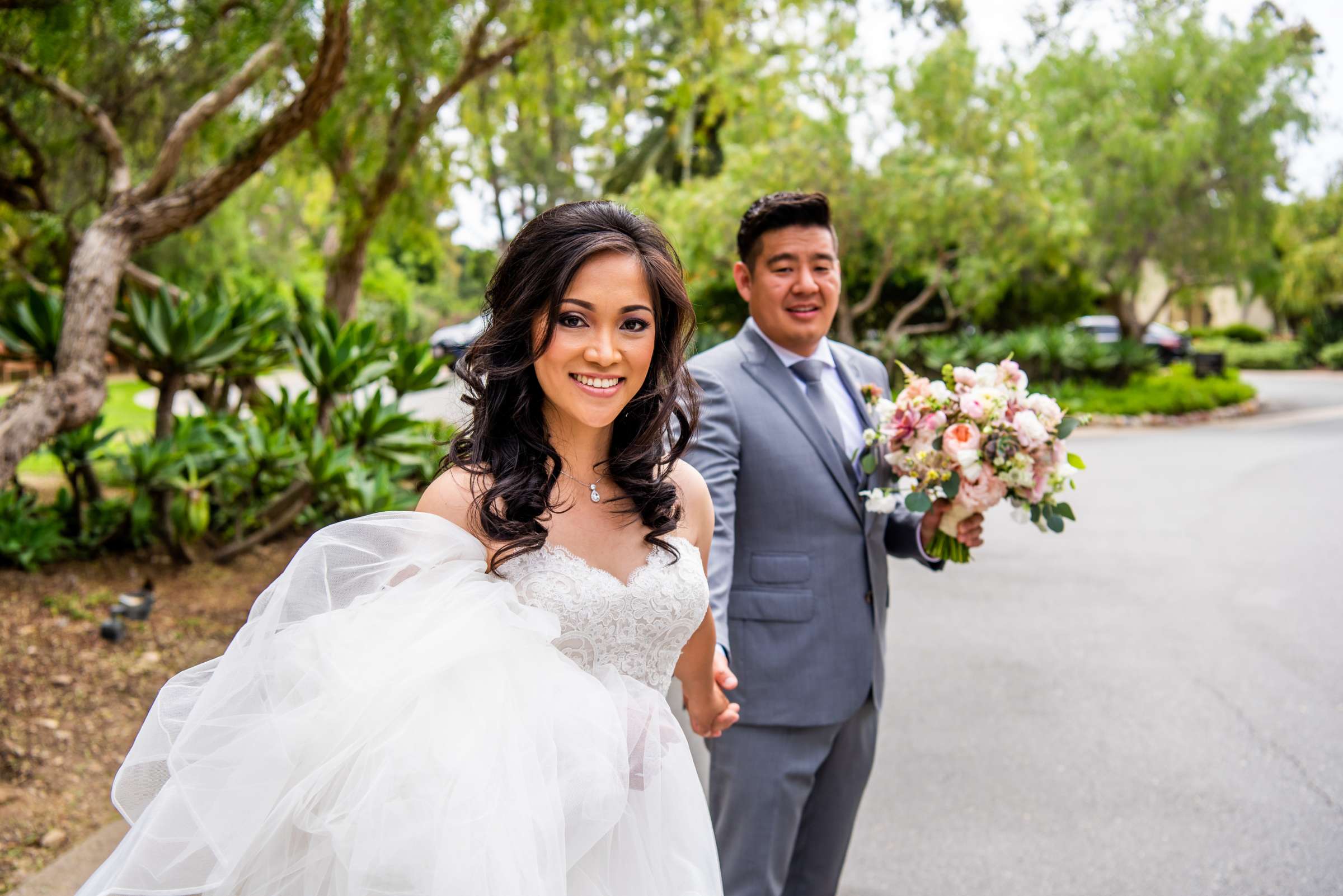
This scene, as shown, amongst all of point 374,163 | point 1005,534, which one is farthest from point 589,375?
point 1005,534

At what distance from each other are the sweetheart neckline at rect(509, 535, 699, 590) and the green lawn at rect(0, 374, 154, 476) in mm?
5673

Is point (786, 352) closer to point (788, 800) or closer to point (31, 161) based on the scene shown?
point (788, 800)

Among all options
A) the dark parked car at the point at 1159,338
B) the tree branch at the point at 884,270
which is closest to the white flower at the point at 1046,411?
the tree branch at the point at 884,270

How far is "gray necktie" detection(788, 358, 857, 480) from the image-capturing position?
9.79 ft

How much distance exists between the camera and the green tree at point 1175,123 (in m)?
20.7

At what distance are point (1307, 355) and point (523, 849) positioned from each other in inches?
1575

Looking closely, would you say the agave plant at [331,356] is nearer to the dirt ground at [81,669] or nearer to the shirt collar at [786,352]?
the dirt ground at [81,669]

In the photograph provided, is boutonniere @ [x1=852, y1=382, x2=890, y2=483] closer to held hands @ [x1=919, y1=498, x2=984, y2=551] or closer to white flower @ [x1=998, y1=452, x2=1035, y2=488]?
held hands @ [x1=919, y1=498, x2=984, y2=551]

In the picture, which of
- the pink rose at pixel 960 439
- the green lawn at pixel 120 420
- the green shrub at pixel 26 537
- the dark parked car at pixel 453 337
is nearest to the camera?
the pink rose at pixel 960 439

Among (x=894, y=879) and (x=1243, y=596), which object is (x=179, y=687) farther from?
(x=1243, y=596)

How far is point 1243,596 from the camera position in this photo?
754cm

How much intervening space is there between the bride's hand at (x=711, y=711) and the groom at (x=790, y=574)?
9.9 inches

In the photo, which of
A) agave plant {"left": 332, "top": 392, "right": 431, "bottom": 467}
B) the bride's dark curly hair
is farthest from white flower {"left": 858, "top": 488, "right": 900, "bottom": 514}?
agave plant {"left": 332, "top": 392, "right": 431, "bottom": 467}

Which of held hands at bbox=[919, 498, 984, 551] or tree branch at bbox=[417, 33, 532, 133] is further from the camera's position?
tree branch at bbox=[417, 33, 532, 133]
